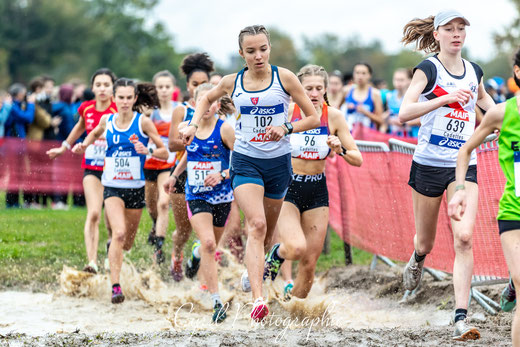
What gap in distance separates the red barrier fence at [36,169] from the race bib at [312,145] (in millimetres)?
7901

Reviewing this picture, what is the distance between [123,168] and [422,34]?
11.6 feet

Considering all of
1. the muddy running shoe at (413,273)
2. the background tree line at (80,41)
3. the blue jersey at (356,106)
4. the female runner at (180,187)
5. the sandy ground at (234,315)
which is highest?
the background tree line at (80,41)

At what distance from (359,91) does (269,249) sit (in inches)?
290

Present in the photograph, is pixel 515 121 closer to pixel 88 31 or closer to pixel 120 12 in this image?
pixel 88 31

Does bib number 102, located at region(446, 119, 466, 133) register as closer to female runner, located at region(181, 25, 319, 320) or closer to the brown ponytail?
the brown ponytail

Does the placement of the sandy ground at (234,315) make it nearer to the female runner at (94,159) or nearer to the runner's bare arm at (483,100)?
the female runner at (94,159)

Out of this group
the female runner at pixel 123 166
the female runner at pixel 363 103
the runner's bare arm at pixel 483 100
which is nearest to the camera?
the runner's bare arm at pixel 483 100

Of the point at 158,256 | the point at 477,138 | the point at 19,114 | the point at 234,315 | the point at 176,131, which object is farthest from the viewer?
the point at 19,114

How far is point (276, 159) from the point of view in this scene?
22.2ft

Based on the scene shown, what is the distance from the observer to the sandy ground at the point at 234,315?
5512mm

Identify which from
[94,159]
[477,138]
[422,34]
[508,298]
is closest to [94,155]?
[94,159]

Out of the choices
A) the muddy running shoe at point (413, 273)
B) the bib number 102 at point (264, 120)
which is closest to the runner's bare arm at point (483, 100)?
the muddy running shoe at point (413, 273)

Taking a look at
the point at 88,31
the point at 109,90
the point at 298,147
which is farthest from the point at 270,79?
the point at 88,31

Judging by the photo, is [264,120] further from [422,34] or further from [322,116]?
[422,34]
